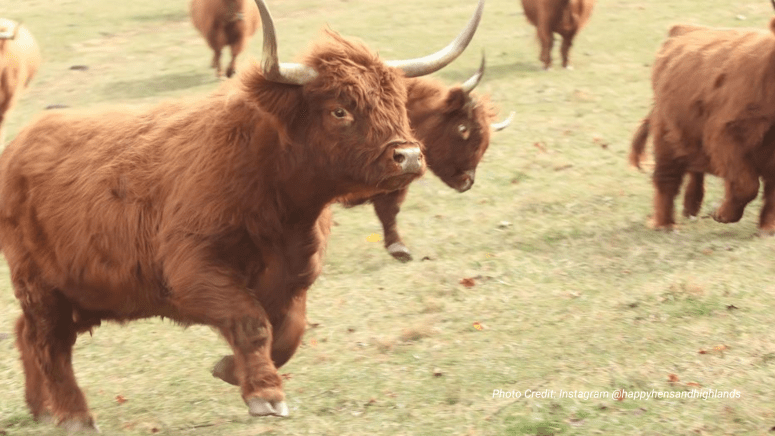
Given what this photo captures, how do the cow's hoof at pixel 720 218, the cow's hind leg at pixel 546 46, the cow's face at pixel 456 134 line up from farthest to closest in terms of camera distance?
the cow's hind leg at pixel 546 46 → the cow's hoof at pixel 720 218 → the cow's face at pixel 456 134

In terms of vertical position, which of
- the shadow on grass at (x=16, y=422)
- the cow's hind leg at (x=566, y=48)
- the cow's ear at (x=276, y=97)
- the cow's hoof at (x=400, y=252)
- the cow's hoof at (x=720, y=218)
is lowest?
the cow's hind leg at (x=566, y=48)

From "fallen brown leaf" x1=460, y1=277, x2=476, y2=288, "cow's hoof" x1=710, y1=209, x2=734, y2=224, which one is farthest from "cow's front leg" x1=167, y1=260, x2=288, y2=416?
"cow's hoof" x1=710, y1=209, x2=734, y2=224

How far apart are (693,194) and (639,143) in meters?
0.68

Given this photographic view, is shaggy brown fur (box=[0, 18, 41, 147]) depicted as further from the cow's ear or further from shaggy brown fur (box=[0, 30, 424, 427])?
the cow's ear

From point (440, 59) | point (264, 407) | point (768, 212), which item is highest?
point (440, 59)

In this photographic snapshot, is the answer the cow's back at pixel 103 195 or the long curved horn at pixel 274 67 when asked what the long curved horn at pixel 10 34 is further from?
the long curved horn at pixel 274 67

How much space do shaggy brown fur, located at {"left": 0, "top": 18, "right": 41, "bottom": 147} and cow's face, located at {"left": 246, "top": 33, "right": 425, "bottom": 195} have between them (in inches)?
277

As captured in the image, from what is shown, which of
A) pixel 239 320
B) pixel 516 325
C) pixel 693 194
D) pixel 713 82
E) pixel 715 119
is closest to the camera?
pixel 239 320

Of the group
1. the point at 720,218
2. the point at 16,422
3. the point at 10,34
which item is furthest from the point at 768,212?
the point at 10,34

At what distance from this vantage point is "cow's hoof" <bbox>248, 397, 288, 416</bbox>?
161 inches

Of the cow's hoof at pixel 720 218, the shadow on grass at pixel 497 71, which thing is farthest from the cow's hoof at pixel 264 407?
the shadow on grass at pixel 497 71

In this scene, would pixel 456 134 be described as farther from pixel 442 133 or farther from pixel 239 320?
pixel 239 320

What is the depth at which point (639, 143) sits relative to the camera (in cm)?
877

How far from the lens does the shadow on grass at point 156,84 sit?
12.6 metres
